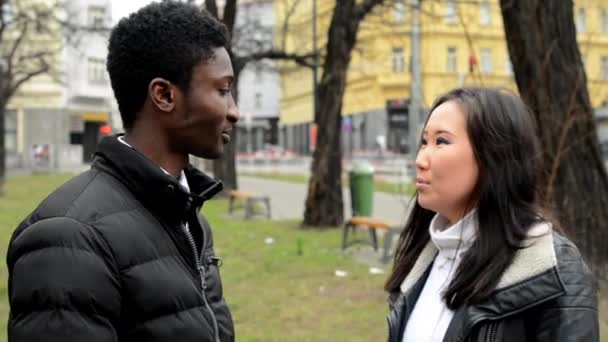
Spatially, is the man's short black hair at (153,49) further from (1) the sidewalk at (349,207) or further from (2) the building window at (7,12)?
(2) the building window at (7,12)

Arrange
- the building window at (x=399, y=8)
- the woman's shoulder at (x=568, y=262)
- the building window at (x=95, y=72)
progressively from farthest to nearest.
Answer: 1. the building window at (x=95, y=72)
2. the building window at (x=399, y=8)
3. the woman's shoulder at (x=568, y=262)

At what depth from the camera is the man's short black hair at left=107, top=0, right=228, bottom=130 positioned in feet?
6.62

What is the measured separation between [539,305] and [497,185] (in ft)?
1.21

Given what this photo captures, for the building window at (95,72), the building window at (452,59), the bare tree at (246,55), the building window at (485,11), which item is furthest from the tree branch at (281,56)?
the building window at (95,72)

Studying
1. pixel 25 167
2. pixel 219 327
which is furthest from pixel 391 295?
pixel 25 167

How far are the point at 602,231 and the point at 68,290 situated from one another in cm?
684

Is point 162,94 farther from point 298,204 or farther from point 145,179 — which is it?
point 298,204

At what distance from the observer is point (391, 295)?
2830 millimetres

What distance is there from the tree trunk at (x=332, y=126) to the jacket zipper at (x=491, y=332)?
39.8 feet

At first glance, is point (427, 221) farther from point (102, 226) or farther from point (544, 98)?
point (544, 98)

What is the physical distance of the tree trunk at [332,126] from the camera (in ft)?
46.9

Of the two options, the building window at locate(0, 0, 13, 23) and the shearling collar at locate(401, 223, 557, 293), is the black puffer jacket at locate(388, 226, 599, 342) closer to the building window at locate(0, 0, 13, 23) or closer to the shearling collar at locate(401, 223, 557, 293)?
the shearling collar at locate(401, 223, 557, 293)

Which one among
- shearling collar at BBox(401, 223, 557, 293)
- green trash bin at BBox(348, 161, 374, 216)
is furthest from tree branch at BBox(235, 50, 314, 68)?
shearling collar at BBox(401, 223, 557, 293)

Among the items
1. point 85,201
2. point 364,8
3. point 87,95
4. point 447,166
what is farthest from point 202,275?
point 87,95
